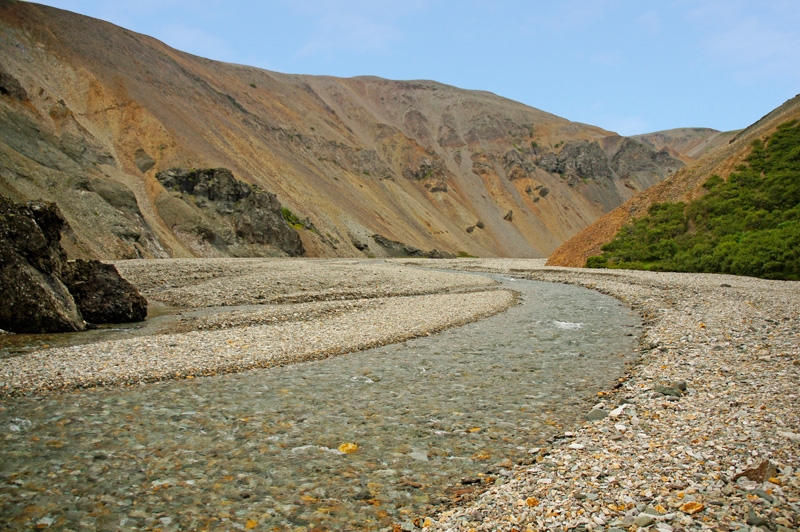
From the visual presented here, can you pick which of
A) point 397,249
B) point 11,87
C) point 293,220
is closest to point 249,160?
point 293,220

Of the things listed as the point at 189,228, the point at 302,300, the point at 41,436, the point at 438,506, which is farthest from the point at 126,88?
the point at 438,506

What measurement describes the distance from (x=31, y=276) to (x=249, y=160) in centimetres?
5695

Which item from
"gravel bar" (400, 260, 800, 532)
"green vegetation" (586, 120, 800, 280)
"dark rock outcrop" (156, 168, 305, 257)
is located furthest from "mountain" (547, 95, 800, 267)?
"gravel bar" (400, 260, 800, 532)

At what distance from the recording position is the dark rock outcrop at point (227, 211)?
1999 inches

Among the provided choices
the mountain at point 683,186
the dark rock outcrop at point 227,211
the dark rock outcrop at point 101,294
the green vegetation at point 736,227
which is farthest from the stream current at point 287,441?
the dark rock outcrop at point 227,211

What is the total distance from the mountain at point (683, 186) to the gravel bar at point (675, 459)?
34.4m

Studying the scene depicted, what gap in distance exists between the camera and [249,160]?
6756cm

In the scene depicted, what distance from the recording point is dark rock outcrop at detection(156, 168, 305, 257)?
50.8 m

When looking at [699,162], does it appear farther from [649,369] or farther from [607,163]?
[607,163]

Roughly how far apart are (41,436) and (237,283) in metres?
18.7

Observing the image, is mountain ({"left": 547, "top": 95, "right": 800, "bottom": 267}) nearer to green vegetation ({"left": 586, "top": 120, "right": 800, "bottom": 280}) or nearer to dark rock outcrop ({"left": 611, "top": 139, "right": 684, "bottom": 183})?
green vegetation ({"left": 586, "top": 120, "right": 800, "bottom": 280})

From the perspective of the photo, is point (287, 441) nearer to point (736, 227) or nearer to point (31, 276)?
point (31, 276)

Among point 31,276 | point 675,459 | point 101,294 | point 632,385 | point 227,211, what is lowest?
point 632,385

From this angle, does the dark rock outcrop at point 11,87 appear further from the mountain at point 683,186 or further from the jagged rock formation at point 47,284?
the mountain at point 683,186
